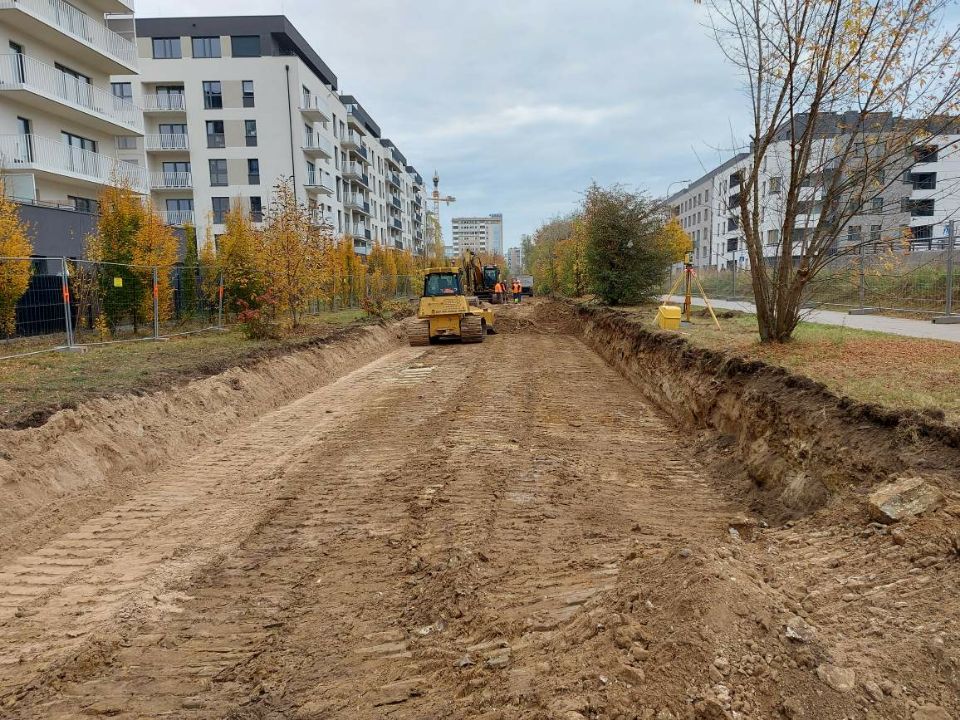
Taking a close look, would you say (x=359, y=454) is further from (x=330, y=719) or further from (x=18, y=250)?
(x=18, y=250)

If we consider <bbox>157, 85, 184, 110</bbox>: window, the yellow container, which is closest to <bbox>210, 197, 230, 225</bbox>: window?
<bbox>157, 85, 184, 110</bbox>: window

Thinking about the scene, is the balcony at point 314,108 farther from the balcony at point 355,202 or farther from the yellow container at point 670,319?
the yellow container at point 670,319

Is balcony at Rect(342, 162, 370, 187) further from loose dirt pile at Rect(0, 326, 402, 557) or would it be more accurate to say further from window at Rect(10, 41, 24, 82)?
loose dirt pile at Rect(0, 326, 402, 557)

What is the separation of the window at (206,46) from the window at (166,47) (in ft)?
3.88

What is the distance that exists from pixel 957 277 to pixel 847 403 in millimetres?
9961

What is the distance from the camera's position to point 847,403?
18.6ft

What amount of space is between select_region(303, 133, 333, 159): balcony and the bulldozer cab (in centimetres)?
2935

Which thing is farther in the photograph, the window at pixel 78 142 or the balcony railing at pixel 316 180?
the balcony railing at pixel 316 180

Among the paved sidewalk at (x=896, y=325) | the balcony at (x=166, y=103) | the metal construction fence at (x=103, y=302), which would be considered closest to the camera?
the paved sidewalk at (x=896, y=325)

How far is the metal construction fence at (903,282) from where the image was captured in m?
9.77

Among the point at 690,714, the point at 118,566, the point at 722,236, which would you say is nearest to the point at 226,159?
the point at 118,566

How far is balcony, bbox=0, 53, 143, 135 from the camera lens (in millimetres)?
20344

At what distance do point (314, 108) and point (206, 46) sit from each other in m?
8.56

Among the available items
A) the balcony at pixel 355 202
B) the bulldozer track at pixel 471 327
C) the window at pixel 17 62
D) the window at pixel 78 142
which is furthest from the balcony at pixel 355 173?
the bulldozer track at pixel 471 327
